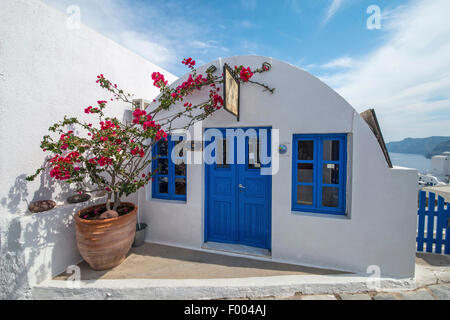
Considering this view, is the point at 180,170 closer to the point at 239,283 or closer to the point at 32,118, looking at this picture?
the point at 239,283

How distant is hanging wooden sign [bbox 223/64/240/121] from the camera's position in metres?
3.09

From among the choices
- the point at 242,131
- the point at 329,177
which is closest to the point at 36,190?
the point at 242,131

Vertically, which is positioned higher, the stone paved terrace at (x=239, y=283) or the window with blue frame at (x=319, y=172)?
the window with blue frame at (x=319, y=172)

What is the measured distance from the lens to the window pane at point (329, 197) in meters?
3.67

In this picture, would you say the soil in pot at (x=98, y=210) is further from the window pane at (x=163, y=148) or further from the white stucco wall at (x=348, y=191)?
the white stucco wall at (x=348, y=191)

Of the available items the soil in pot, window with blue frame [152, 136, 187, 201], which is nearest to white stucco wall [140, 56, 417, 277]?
window with blue frame [152, 136, 187, 201]

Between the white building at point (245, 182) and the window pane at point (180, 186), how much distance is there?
0.12m

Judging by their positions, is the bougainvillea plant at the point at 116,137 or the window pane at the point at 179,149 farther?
the window pane at the point at 179,149

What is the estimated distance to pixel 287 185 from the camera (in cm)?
366

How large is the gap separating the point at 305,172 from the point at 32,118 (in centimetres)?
481

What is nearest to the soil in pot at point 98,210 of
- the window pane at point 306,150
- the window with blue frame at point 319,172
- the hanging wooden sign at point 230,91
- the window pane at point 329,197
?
the hanging wooden sign at point 230,91

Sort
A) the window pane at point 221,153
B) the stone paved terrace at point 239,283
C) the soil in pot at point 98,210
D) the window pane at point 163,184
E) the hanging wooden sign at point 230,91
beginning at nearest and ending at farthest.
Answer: the stone paved terrace at point 239,283 < the hanging wooden sign at point 230,91 < the soil in pot at point 98,210 < the window pane at point 221,153 < the window pane at point 163,184

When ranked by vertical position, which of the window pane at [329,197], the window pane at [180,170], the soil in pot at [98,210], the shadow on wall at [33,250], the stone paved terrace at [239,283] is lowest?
the stone paved terrace at [239,283]

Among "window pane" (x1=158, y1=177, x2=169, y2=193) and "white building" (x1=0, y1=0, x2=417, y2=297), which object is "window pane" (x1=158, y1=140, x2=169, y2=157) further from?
"white building" (x1=0, y1=0, x2=417, y2=297)
